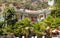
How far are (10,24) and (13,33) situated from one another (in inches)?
55.1

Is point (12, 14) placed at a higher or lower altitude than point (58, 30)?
higher

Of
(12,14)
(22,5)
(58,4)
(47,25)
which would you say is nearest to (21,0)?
(22,5)

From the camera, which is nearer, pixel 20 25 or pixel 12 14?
pixel 20 25

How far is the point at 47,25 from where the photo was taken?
17.3 meters

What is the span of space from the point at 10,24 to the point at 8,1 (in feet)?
58.0

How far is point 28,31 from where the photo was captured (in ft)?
56.8

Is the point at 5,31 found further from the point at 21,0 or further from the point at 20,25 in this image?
the point at 21,0

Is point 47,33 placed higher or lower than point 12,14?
lower

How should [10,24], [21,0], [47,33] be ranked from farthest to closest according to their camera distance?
[21,0] < [10,24] < [47,33]

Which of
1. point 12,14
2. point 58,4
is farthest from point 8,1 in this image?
point 12,14

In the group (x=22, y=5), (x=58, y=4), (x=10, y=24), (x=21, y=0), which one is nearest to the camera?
(x=10, y=24)

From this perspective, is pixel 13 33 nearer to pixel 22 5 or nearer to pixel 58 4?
pixel 58 4

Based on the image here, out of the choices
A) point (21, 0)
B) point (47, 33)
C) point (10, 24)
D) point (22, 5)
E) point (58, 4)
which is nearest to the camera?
point (47, 33)

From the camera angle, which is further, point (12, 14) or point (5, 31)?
point (12, 14)
